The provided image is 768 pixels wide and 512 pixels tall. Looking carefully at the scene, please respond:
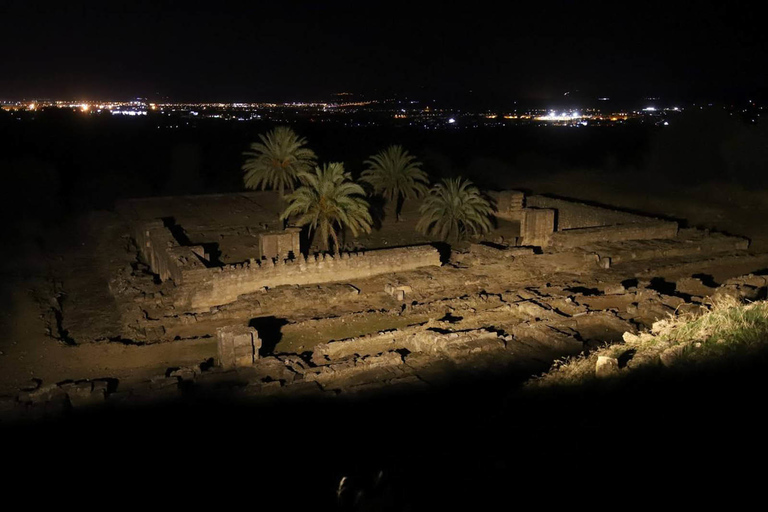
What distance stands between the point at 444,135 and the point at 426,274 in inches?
2519

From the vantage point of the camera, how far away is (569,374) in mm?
8773

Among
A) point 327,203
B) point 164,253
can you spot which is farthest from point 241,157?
point 164,253

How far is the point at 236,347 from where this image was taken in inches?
491

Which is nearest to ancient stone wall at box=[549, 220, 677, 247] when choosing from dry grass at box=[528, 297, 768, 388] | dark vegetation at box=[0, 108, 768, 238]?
dry grass at box=[528, 297, 768, 388]

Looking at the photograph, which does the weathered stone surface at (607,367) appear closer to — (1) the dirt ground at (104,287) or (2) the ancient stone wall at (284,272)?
(1) the dirt ground at (104,287)

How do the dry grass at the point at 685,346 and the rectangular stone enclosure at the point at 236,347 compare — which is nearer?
the dry grass at the point at 685,346

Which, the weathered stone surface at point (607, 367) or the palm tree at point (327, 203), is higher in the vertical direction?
the palm tree at point (327, 203)

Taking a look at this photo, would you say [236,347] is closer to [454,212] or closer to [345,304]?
[345,304]

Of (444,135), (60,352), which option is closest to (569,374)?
(60,352)

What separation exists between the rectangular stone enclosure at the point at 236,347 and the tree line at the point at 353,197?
704cm

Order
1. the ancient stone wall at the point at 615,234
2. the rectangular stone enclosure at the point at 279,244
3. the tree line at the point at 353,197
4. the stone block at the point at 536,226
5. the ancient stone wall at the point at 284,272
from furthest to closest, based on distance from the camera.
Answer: the stone block at the point at 536,226, the ancient stone wall at the point at 615,234, the tree line at the point at 353,197, the rectangular stone enclosure at the point at 279,244, the ancient stone wall at the point at 284,272

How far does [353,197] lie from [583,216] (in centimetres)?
953

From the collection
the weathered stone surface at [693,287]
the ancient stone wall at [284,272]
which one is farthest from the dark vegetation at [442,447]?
the weathered stone surface at [693,287]

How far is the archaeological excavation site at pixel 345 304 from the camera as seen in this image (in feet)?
38.1
